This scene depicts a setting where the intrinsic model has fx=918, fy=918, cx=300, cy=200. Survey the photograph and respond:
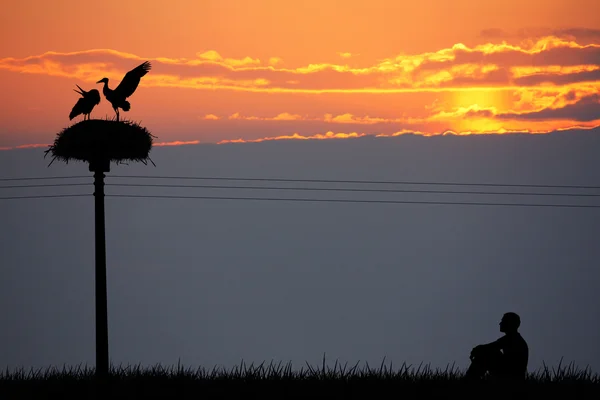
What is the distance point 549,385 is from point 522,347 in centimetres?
210

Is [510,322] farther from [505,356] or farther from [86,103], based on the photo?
[86,103]

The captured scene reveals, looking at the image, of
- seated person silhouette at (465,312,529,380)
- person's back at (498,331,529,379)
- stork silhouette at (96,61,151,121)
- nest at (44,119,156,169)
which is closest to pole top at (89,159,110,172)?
nest at (44,119,156,169)

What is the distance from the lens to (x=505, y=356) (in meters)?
13.8

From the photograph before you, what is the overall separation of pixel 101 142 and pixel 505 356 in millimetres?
10728

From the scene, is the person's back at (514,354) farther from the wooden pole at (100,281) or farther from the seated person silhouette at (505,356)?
the wooden pole at (100,281)

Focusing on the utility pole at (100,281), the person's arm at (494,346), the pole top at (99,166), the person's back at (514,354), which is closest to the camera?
A: the person's back at (514,354)

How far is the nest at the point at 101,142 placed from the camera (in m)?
20.5

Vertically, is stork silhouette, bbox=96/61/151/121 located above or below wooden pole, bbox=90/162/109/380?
above

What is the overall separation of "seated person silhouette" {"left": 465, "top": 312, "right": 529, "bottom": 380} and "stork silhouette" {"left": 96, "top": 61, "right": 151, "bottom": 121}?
36.4ft

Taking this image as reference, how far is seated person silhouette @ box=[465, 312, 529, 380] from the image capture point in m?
13.6

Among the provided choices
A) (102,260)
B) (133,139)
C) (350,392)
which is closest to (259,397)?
(350,392)

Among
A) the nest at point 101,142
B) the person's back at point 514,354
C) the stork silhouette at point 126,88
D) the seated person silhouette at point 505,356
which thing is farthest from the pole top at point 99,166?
the person's back at point 514,354

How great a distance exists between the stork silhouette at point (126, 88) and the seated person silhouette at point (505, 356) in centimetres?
1110

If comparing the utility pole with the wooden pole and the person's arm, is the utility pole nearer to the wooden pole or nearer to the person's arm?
the wooden pole
